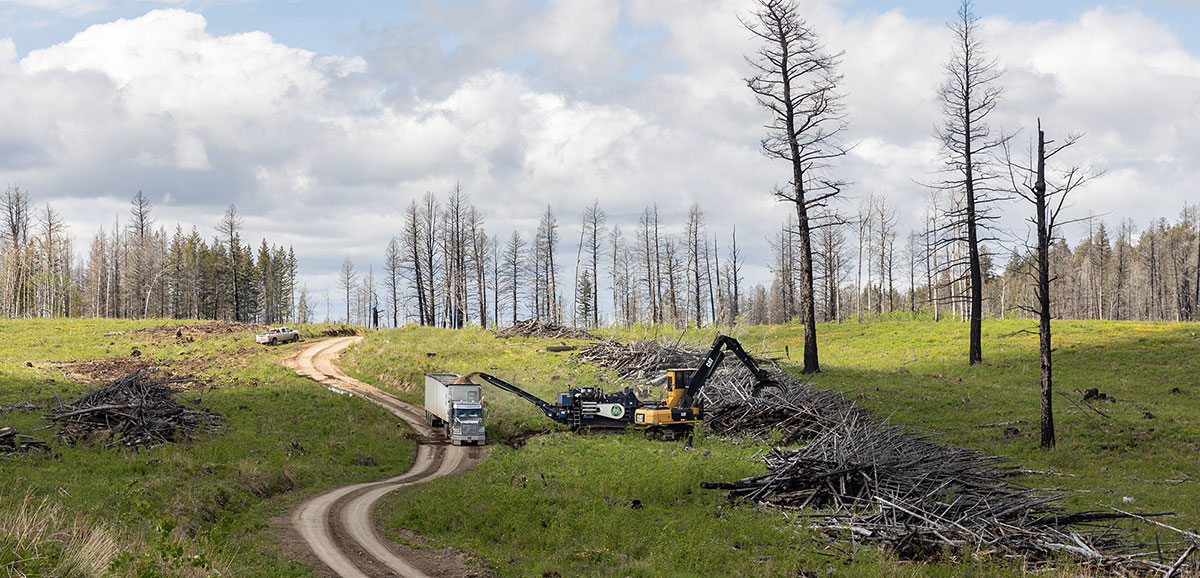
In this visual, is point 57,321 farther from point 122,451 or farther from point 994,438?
point 994,438

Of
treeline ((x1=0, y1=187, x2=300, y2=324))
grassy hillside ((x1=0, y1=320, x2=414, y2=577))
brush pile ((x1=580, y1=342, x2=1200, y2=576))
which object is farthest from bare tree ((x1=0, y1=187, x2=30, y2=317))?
brush pile ((x1=580, y1=342, x2=1200, y2=576))

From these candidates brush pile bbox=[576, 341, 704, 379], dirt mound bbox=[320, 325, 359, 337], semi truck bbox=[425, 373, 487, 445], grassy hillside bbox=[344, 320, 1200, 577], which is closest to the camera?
grassy hillside bbox=[344, 320, 1200, 577]

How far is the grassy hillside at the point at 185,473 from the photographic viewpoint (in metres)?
11.7

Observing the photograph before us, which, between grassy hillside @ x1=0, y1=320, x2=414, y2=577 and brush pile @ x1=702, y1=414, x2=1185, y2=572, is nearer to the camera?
grassy hillside @ x1=0, y1=320, x2=414, y2=577

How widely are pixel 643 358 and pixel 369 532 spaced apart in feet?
86.6

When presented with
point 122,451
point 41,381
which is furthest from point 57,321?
point 122,451

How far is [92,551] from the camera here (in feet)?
37.5

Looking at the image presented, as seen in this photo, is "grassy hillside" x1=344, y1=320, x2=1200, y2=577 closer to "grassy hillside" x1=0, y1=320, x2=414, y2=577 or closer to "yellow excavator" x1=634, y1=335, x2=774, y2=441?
"yellow excavator" x1=634, y1=335, x2=774, y2=441

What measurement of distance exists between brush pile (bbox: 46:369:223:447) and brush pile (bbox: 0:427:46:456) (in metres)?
1.21

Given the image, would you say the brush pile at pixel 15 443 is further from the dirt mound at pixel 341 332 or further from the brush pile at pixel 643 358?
the dirt mound at pixel 341 332

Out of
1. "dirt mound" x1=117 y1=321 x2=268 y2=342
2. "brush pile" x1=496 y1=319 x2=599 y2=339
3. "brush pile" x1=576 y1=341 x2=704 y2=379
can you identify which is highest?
"dirt mound" x1=117 y1=321 x2=268 y2=342

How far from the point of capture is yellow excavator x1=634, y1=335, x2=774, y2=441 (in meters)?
30.5

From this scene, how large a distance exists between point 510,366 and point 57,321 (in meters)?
56.4

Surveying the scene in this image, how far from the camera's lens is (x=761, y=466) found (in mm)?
23906
